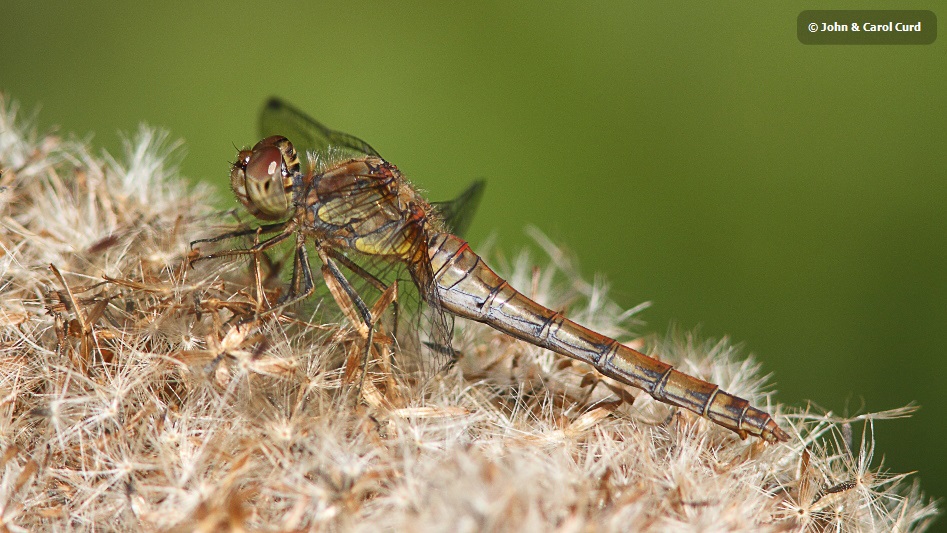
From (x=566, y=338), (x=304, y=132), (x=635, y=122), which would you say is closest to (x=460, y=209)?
(x=304, y=132)

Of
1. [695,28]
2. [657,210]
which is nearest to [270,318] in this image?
[657,210]

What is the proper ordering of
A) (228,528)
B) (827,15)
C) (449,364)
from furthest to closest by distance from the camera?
1. (827,15)
2. (449,364)
3. (228,528)

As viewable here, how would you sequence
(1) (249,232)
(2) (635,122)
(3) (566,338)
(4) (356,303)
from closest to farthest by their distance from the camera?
(4) (356,303) < (3) (566,338) < (1) (249,232) < (2) (635,122)

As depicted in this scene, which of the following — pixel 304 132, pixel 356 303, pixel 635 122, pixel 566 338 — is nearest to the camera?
pixel 356 303

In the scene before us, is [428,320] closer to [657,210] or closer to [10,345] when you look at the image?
[10,345]

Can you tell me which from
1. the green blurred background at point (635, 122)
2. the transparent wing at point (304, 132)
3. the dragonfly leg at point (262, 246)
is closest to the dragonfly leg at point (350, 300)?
the dragonfly leg at point (262, 246)

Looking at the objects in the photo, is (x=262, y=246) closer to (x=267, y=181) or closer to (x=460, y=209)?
(x=267, y=181)

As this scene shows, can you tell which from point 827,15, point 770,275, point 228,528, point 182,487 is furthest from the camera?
point 827,15
